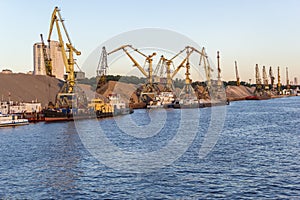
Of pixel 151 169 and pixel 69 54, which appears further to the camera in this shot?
pixel 69 54

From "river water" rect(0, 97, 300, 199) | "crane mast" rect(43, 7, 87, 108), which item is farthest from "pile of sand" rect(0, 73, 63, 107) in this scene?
"river water" rect(0, 97, 300, 199)

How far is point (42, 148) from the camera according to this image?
3766 cm

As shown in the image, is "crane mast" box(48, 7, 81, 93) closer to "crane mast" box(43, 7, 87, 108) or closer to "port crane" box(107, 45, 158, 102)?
"crane mast" box(43, 7, 87, 108)

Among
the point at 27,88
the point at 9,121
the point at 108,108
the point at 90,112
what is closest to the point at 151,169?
the point at 9,121

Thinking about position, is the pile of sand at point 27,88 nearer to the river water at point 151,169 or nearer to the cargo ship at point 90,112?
the cargo ship at point 90,112

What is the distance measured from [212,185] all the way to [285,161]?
948 centimetres

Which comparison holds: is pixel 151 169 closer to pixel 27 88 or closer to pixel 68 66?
pixel 68 66

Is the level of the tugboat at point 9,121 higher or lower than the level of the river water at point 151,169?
higher

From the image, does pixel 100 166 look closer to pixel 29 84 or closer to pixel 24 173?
pixel 24 173

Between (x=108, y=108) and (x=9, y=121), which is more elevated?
(x=108, y=108)

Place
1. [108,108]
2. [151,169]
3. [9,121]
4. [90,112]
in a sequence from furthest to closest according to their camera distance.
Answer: [108,108], [90,112], [9,121], [151,169]

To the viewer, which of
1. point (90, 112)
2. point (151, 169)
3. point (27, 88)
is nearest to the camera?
point (151, 169)

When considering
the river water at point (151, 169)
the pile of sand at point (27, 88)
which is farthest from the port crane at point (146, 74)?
the river water at point (151, 169)

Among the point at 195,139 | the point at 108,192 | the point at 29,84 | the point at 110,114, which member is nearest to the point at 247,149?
the point at 195,139
